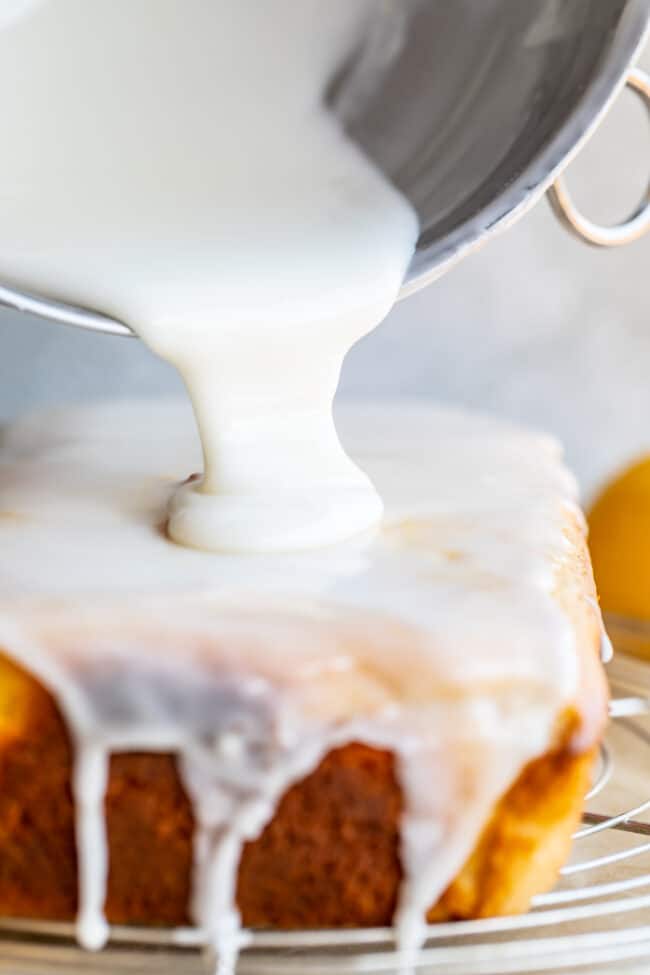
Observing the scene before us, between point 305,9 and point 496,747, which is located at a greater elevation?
point 305,9

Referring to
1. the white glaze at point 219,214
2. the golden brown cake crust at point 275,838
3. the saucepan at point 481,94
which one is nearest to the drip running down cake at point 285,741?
the golden brown cake crust at point 275,838

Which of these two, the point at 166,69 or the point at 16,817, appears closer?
the point at 16,817

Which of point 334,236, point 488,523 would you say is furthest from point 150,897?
point 334,236

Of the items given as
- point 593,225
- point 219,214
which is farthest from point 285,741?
point 593,225

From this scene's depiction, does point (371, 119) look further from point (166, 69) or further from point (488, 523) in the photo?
point (488, 523)

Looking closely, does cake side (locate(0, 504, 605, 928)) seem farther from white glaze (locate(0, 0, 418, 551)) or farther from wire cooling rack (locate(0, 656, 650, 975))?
white glaze (locate(0, 0, 418, 551))

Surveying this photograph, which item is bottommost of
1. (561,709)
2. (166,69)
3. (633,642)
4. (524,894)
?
(633,642)
